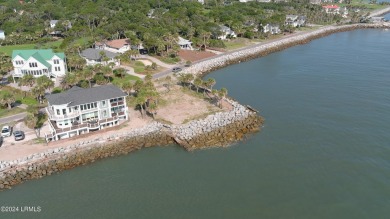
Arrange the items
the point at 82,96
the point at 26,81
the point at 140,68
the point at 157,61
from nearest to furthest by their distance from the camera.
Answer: the point at 82,96
the point at 26,81
the point at 140,68
the point at 157,61

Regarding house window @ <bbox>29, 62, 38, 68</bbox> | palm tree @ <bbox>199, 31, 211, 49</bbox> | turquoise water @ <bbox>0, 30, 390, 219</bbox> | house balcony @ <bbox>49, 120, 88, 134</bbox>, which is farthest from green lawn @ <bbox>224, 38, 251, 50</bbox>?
house balcony @ <bbox>49, 120, 88, 134</bbox>

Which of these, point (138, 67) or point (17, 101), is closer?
point (17, 101)

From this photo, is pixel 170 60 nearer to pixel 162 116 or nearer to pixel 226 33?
pixel 162 116

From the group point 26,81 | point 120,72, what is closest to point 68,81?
point 26,81

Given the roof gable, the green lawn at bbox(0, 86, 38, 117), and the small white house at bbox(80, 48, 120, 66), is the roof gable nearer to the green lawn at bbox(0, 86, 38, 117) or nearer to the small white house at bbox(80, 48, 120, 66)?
the green lawn at bbox(0, 86, 38, 117)

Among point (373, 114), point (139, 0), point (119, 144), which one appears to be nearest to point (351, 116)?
point (373, 114)

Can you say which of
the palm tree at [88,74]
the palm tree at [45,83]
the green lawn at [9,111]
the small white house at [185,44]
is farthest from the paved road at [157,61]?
the green lawn at [9,111]
